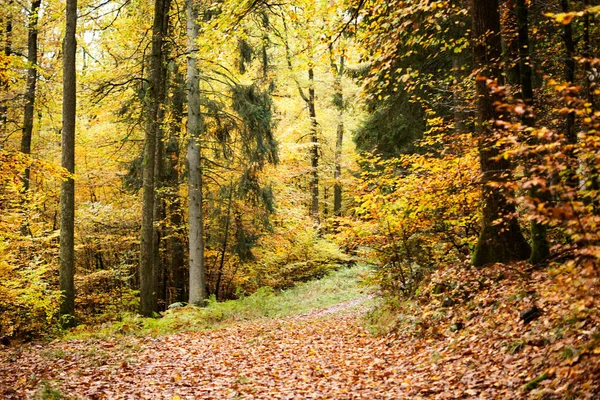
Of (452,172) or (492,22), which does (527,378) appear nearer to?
Answer: (452,172)

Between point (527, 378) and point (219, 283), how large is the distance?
57.0 ft

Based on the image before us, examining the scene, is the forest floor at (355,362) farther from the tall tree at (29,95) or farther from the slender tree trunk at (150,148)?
the tall tree at (29,95)

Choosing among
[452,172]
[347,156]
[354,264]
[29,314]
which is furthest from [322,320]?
[347,156]

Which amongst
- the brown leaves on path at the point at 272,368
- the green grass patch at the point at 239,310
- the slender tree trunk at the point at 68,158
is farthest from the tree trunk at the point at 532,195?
the slender tree trunk at the point at 68,158

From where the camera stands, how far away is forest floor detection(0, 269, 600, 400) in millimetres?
4504

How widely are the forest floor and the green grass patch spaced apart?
119 centimetres

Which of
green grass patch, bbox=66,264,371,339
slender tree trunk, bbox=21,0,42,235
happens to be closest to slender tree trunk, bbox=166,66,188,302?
green grass patch, bbox=66,264,371,339

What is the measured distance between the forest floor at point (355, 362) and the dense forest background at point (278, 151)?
37cm

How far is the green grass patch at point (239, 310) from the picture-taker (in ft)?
36.0

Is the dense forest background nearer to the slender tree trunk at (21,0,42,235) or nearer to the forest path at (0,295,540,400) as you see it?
the slender tree trunk at (21,0,42,235)

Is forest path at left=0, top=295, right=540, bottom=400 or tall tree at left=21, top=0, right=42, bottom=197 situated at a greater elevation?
tall tree at left=21, top=0, right=42, bottom=197

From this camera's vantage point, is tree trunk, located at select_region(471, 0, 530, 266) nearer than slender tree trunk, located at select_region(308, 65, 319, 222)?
Yes

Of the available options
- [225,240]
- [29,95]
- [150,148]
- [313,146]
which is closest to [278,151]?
[225,240]

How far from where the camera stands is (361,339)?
909 centimetres
